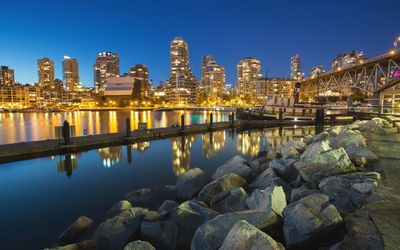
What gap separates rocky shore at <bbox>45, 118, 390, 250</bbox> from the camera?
464 centimetres

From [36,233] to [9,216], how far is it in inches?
83.4

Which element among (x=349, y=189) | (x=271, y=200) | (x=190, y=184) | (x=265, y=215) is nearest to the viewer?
(x=265, y=215)

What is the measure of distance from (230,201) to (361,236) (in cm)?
365

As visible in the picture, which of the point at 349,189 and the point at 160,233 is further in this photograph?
the point at 160,233

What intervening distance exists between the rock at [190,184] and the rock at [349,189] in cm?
454

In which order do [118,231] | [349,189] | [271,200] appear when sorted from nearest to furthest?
[271,200]
[349,189]
[118,231]

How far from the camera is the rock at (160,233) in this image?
20.8 feet

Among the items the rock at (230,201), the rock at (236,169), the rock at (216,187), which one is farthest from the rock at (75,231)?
the rock at (236,169)

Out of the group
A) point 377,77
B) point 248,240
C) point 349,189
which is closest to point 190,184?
point 349,189

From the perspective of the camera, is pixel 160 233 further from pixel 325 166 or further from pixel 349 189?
pixel 325 166

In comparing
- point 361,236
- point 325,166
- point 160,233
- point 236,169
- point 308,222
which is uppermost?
point 325,166

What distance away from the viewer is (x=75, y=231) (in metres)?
7.50

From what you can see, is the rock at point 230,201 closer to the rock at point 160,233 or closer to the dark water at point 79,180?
the rock at point 160,233

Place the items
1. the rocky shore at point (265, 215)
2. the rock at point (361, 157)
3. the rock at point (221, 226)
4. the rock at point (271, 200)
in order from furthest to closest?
the rock at point (361, 157) → the rock at point (271, 200) → the rock at point (221, 226) → the rocky shore at point (265, 215)
